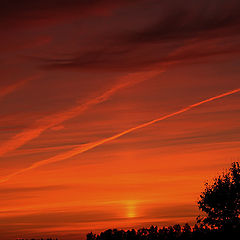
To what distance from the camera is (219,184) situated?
89.4 meters

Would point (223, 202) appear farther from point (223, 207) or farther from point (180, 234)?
point (180, 234)

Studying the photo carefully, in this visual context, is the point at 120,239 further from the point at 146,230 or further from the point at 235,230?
the point at 235,230

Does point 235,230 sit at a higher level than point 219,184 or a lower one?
lower

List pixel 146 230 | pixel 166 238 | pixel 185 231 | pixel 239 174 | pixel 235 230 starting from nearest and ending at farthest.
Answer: pixel 235 230 → pixel 239 174 → pixel 185 231 → pixel 166 238 → pixel 146 230

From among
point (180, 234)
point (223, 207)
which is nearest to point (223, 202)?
point (223, 207)

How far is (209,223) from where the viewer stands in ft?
287

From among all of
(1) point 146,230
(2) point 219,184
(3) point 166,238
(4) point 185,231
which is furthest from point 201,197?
(1) point 146,230

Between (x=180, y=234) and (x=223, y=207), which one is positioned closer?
(x=223, y=207)

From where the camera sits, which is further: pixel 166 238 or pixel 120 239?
pixel 120 239

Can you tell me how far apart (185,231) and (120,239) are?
48.4 m

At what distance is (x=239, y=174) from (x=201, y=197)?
702 cm

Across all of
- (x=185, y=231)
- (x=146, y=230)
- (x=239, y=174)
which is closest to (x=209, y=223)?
(x=239, y=174)

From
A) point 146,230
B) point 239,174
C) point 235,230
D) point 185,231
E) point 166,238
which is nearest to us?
point 235,230

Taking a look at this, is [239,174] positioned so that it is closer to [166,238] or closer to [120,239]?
[166,238]
